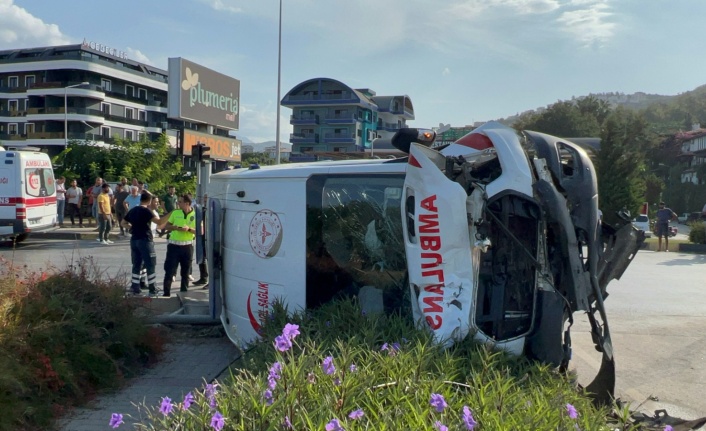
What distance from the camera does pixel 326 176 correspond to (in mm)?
5484

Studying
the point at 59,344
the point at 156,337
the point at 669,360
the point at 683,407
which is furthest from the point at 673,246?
the point at 59,344

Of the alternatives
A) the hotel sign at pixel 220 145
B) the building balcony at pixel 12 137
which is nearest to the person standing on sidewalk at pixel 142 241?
the hotel sign at pixel 220 145

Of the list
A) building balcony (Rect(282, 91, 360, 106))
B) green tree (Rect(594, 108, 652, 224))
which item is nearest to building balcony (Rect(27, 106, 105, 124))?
building balcony (Rect(282, 91, 360, 106))

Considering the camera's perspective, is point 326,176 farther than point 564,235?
Yes

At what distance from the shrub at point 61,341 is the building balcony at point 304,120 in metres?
56.6

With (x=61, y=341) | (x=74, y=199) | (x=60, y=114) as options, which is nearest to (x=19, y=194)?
(x=74, y=199)

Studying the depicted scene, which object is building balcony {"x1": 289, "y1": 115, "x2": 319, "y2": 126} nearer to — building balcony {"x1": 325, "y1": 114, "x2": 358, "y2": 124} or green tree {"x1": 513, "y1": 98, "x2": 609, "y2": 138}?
building balcony {"x1": 325, "y1": 114, "x2": 358, "y2": 124}

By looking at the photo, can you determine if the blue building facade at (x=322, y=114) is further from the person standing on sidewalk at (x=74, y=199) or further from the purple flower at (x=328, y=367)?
the purple flower at (x=328, y=367)

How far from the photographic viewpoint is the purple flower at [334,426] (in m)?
2.42

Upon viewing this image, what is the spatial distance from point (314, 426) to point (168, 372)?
4346mm

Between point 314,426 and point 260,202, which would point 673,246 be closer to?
point 260,202

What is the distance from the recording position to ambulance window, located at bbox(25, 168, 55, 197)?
706 inches

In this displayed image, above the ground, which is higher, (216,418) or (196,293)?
(216,418)

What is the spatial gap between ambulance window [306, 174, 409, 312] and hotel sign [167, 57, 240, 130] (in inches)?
623
